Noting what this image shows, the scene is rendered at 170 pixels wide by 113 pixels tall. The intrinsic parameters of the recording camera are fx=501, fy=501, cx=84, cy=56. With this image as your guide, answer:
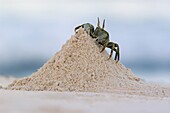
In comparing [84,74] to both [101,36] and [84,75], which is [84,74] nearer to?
[84,75]

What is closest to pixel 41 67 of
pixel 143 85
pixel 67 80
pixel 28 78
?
pixel 28 78

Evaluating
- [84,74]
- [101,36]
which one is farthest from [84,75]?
[101,36]

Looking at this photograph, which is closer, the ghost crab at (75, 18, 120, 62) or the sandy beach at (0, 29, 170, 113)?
the sandy beach at (0, 29, 170, 113)

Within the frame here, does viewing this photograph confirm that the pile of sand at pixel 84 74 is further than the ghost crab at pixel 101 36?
No

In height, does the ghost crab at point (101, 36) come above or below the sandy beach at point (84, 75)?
above

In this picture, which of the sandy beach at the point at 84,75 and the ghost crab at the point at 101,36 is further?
the ghost crab at the point at 101,36

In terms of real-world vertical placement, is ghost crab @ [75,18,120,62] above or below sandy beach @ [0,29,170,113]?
above

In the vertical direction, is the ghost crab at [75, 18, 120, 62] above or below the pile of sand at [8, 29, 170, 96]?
above

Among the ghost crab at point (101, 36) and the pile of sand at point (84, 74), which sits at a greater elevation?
the ghost crab at point (101, 36)
